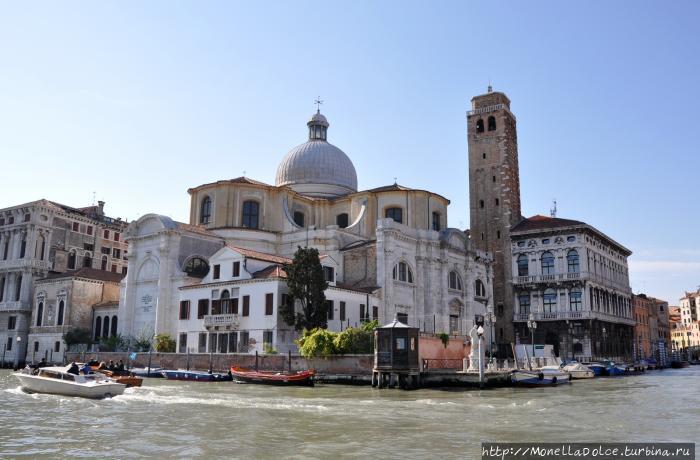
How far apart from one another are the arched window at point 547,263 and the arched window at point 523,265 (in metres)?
1.37

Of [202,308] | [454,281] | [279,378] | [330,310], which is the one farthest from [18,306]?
[454,281]

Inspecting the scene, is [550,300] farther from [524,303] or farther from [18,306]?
[18,306]

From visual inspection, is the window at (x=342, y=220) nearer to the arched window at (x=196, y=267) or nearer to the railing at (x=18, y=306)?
the arched window at (x=196, y=267)

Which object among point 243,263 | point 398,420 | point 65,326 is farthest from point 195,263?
point 398,420

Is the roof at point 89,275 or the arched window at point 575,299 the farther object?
the arched window at point 575,299

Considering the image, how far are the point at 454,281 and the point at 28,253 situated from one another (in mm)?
35378

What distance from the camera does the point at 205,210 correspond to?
48844 mm

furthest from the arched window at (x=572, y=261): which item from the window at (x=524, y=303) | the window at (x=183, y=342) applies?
the window at (x=183, y=342)

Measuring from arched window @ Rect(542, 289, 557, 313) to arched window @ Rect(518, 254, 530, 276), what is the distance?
252 centimetres

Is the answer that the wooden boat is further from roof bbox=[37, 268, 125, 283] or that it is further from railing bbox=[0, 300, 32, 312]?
railing bbox=[0, 300, 32, 312]

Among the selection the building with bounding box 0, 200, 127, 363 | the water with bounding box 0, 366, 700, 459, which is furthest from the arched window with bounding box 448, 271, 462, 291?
the building with bounding box 0, 200, 127, 363

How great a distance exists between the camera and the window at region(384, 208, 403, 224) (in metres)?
49.3

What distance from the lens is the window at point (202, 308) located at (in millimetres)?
38956

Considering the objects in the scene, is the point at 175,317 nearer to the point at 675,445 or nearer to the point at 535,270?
the point at 535,270
